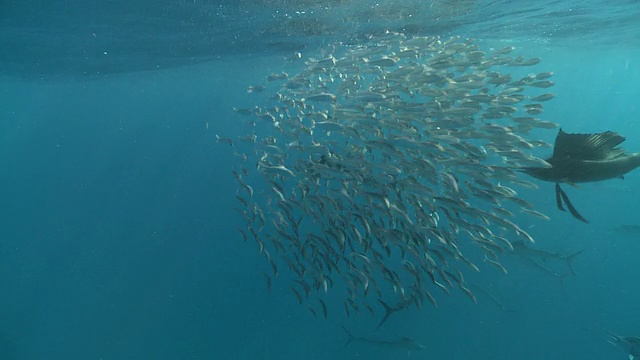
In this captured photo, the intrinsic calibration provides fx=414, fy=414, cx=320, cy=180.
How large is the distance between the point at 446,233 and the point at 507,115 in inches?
107

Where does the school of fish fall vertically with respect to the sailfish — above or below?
below

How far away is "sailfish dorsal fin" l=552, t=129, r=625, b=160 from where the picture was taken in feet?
14.1

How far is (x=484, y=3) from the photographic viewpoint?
13961mm

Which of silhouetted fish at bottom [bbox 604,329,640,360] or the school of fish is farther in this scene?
silhouetted fish at bottom [bbox 604,329,640,360]

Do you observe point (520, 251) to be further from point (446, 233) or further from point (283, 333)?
point (283, 333)

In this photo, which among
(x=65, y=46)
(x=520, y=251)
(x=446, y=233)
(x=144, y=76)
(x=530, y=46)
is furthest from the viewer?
A: (x=144, y=76)

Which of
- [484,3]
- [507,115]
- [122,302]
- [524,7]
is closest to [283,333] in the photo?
[122,302]

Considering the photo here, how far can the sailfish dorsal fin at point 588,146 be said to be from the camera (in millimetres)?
4293

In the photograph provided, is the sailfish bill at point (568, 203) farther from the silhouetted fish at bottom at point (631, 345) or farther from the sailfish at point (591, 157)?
the silhouetted fish at bottom at point (631, 345)

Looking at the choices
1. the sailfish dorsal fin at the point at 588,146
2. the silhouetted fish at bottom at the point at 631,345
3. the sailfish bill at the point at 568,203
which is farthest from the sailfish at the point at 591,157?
the silhouetted fish at bottom at the point at 631,345

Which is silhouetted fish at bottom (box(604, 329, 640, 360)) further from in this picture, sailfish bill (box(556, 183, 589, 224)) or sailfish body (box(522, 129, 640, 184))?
sailfish body (box(522, 129, 640, 184))

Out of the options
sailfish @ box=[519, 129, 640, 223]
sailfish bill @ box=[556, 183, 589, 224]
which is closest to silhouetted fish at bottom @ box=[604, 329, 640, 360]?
sailfish bill @ box=[556, 183, 589, 224]

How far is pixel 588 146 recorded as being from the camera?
4.39 metres

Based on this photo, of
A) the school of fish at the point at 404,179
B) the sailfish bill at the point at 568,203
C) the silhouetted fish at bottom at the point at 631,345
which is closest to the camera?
the sailfish bill at the point at 568,203
